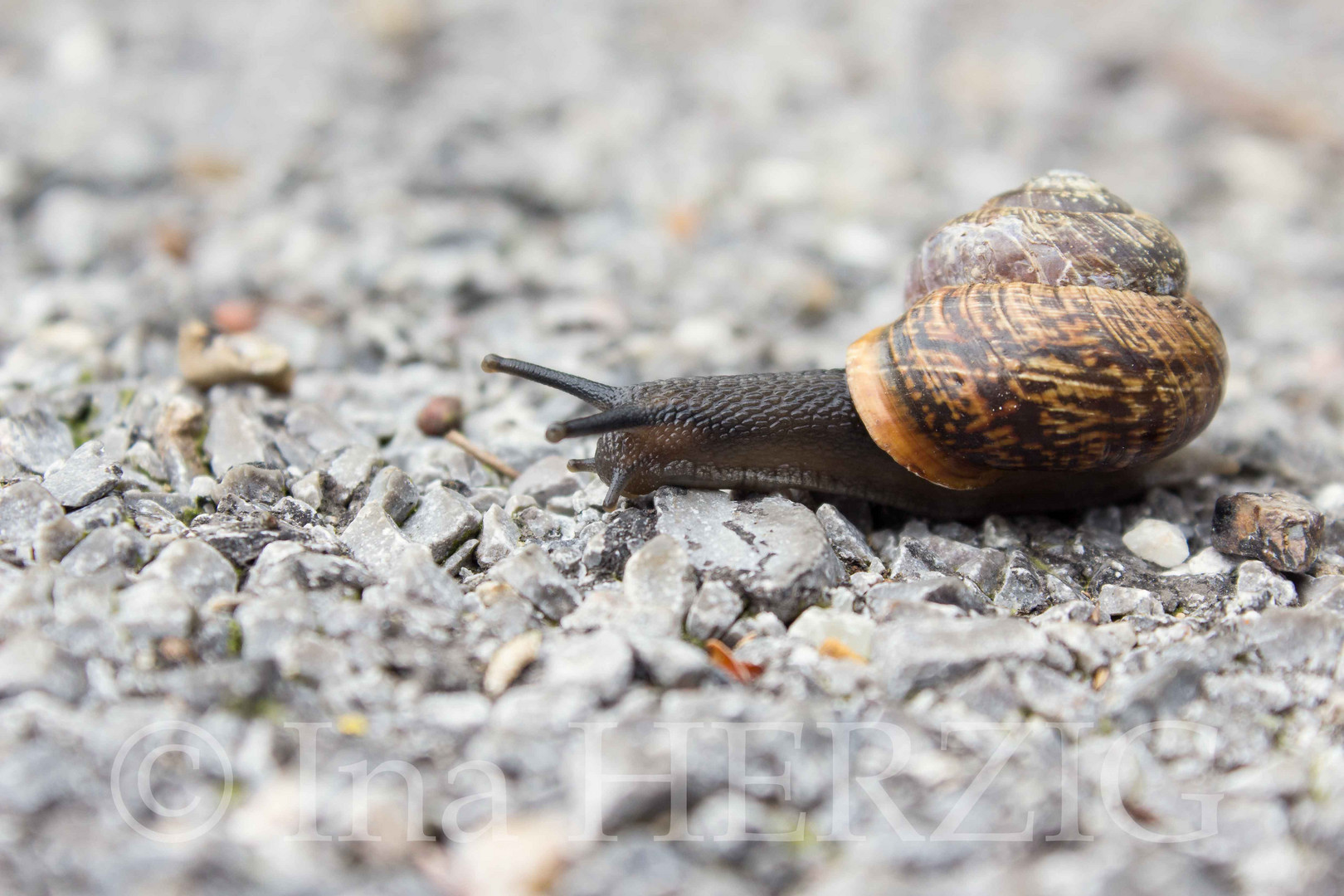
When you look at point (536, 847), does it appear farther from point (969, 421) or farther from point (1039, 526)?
point (1039, 526)

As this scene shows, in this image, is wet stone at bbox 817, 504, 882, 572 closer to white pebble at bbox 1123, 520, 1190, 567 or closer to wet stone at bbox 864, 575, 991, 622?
wet stone at bbox 864, 575, 991, 622

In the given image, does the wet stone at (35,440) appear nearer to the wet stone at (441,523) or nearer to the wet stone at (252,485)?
the wet stone at (252,485)

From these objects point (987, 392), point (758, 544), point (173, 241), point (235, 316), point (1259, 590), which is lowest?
point (1259, 590)

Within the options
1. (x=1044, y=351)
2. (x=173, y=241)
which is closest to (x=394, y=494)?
(x=1044, y=351)

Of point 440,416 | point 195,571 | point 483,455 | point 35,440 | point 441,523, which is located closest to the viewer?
point 195,571

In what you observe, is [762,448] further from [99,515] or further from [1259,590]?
[99,515]

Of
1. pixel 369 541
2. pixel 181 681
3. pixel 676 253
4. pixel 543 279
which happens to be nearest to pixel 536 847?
pixel 181 681
